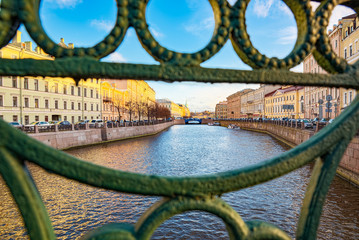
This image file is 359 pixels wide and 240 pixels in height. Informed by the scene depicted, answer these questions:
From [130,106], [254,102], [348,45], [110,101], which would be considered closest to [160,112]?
[130,106]

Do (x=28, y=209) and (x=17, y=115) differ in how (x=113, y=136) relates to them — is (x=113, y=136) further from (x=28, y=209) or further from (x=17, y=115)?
(x=28, y=209)

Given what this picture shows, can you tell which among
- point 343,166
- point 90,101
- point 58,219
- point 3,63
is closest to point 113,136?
point 90,101

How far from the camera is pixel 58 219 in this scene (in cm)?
744

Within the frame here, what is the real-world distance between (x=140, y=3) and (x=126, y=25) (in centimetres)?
9

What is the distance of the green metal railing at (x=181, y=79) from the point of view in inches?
29.1

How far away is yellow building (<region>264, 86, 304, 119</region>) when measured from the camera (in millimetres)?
51625

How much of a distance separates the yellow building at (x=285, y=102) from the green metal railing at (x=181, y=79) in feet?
154

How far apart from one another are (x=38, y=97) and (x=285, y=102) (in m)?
51.7

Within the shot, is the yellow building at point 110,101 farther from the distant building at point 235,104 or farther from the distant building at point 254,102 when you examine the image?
the distant building at point 235,104

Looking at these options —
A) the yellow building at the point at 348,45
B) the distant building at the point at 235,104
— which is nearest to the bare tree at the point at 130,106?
the yellow building at the point at 348,45

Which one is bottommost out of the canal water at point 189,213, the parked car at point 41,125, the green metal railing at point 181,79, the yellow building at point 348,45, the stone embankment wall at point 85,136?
the canal water at point 189,213

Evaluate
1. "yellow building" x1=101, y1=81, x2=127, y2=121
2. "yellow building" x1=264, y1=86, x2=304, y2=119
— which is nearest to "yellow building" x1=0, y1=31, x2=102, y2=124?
"yellow building" x1=101, y1=81, x2=127, y2=121

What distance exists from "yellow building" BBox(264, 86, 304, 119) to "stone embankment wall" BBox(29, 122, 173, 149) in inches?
1180

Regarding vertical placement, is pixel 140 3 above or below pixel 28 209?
above
